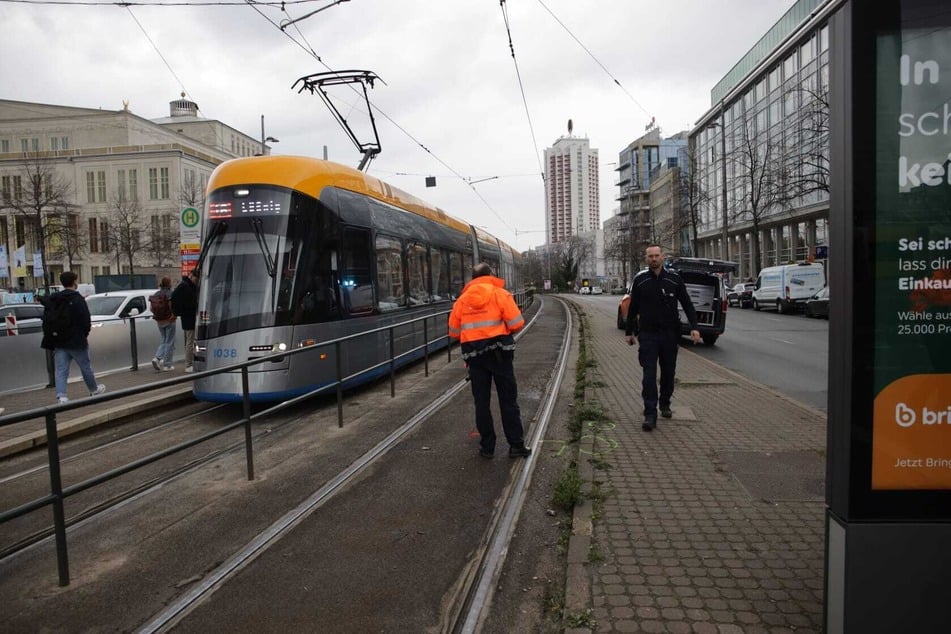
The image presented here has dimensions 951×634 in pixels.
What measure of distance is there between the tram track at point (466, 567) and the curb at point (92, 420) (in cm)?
225

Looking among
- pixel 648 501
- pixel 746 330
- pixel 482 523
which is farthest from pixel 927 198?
pixel 746 330

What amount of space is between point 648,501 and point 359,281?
6.51 metres

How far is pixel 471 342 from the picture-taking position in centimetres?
604

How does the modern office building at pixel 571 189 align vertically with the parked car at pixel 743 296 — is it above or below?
above

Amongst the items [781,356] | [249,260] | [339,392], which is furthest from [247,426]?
[781,356]

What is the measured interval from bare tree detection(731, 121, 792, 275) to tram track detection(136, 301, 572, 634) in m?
34.2

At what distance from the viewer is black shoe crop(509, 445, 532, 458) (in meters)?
6.29

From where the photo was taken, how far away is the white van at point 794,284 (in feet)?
99.4

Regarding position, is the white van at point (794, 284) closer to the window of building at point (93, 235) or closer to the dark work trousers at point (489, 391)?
the dark work trousers at point (489, 391)

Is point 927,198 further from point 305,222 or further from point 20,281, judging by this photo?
point 20,281

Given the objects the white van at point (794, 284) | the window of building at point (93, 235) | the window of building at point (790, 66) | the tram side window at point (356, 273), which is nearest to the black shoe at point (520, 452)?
the tram side window at point (356, 273)

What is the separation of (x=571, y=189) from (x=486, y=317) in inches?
6104

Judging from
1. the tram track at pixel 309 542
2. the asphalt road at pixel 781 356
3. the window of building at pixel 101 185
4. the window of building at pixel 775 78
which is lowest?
the asphalt road at pixel 781 356

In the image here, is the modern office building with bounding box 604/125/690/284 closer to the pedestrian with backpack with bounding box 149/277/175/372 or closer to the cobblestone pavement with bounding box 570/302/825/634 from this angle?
the pedestrian with backpack with bounding box 149/277/175/372
